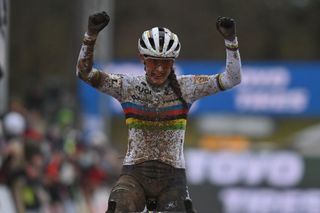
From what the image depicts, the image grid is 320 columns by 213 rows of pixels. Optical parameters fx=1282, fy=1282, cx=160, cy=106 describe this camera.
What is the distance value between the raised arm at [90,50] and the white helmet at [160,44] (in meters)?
0.44

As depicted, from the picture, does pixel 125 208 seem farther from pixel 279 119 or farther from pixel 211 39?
pixel 211 39

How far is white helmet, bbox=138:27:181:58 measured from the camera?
11891 mm

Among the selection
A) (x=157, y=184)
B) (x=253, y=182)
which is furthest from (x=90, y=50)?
(x=253, y=182)

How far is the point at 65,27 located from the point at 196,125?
1022 centimetres

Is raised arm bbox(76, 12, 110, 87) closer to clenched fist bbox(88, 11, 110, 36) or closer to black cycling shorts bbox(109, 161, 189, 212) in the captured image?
clenched fist bbox(88, 11, 110, 36)

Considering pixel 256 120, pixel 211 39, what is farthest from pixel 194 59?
pixel 256 120

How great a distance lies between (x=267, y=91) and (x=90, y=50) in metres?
31.5

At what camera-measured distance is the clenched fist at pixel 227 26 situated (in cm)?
1191

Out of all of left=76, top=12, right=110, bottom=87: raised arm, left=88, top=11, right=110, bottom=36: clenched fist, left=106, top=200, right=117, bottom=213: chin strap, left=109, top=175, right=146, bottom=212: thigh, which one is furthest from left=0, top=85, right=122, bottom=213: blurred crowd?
left=88, top=11, right=110, bottom=36: clenched fist

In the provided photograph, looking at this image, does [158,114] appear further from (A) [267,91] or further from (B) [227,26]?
(A) [267,91]

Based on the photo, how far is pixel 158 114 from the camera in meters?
12.2

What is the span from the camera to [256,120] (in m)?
45.5

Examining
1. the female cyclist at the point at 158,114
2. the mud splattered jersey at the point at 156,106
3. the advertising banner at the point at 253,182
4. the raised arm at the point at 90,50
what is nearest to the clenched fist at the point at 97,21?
the raised arm at the point at 90,50

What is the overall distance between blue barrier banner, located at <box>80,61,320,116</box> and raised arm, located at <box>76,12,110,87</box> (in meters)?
29.1
